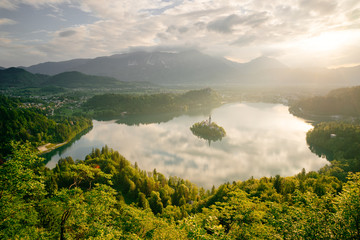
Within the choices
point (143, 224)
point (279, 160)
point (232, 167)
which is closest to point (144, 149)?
point (232, 167)

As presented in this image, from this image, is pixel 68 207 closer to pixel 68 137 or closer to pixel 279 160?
pixel 279 160

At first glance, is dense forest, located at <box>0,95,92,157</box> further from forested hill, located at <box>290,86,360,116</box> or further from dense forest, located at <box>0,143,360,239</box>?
forested hill, located at <box>290,86,360,116</box>

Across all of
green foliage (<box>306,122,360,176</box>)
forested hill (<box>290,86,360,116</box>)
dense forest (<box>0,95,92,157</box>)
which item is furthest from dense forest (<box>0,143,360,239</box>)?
forested hill (<box>290,86,360,116</box>)

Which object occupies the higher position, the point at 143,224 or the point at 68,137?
the point at 143,224

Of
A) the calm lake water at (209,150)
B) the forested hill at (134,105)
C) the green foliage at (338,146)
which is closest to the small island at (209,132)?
the calm lake water at (209,150)

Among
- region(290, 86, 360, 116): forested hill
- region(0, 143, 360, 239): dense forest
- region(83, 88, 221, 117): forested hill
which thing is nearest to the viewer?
region(0, 143, 360, 239): dense forest

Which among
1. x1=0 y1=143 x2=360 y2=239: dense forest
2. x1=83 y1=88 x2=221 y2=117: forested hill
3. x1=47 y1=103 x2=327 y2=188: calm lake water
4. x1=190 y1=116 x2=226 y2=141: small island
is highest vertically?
x1=83 y1=88 x2=221 y2=117: forested hill

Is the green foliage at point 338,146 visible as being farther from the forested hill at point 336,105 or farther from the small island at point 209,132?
the forested hill at point 336,105
